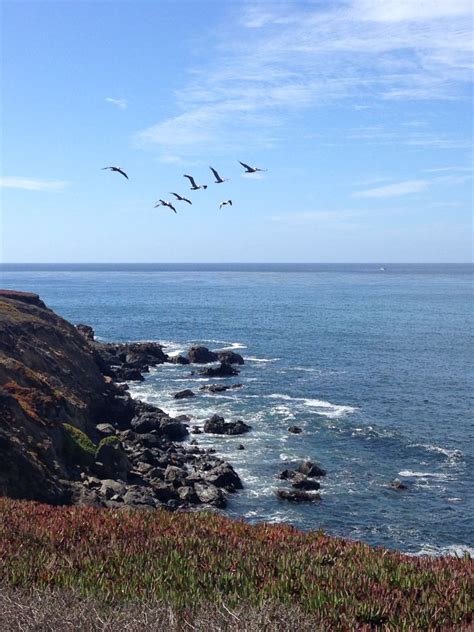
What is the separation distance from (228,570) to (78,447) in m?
29.1

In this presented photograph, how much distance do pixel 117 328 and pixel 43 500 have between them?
291 ft

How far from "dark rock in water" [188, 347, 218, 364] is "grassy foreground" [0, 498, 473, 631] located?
70936 millimetres

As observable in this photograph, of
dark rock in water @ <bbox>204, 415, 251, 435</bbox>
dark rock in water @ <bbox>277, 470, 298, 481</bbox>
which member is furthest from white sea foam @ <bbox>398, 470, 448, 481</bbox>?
dark rock in water @ <bbox>204, 415, 251, 435</bbox>

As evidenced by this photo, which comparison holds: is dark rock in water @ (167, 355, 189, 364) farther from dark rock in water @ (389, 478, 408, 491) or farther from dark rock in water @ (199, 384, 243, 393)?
dark rock in water @ (389, 478, 408, 491)

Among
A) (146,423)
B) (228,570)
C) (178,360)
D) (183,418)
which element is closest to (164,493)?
(146,423)

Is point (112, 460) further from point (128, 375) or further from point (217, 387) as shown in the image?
point (128, 375)

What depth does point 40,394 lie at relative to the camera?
141ft

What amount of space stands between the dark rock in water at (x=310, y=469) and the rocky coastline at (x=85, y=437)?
0.07 meters

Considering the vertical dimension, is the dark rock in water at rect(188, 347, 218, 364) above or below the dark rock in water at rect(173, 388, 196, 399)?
above

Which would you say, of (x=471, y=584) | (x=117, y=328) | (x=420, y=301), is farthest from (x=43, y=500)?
(x=420, y=301)

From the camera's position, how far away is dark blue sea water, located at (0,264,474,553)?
1521 inches

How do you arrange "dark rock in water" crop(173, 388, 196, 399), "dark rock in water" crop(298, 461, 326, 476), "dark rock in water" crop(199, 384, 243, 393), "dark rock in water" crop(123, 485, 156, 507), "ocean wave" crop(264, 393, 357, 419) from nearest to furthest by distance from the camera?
"dark rock in water" crop(123, 485, 156, 507) → "dark rock in water" crop(298, 461, 326, 476) → "ocean wave" crop(264, 393, 357, 419) → "dark rock in water" crop(173, 388, 196, 399) → "dark rock in water" crop(199, 384, 243, 393)

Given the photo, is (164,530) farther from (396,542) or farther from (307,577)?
(396,542)

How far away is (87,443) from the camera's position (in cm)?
4219
